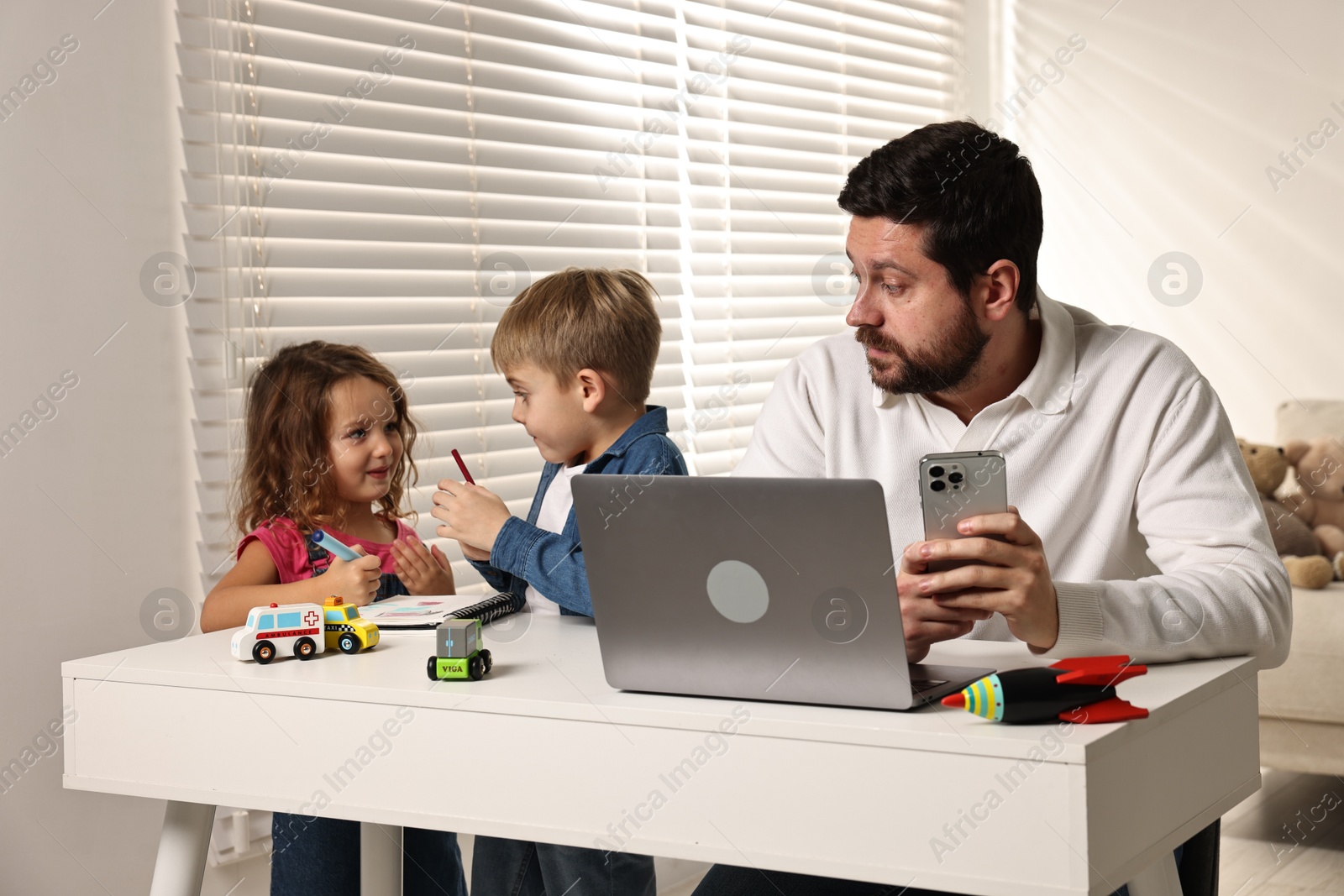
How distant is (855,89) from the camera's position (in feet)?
11.0

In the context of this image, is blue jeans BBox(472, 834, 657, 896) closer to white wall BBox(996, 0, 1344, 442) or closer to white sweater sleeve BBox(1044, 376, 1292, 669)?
white sweater sleeve BBox(1044, 376, 1292, 669)

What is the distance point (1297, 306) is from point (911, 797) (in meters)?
3.28

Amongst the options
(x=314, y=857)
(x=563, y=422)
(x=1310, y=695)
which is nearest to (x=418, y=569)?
(x=563, y=422)

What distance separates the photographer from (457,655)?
3.39 feet

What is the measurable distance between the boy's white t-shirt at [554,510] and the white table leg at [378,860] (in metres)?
0.35

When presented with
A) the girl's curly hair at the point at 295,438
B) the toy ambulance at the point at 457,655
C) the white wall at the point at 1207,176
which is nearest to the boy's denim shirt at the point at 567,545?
the toy ambulance at the point at 457,655

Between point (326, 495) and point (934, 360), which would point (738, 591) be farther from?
point (326, 495)

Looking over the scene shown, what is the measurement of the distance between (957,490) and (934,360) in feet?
1.58

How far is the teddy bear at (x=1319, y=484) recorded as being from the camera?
3.06 metres

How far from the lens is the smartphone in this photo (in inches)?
37.3

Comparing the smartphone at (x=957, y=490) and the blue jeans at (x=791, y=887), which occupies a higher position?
the smartphone at (x=957, y=490)

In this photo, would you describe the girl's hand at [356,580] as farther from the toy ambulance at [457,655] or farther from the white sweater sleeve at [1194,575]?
the white sweater sleeve at [1194,575]

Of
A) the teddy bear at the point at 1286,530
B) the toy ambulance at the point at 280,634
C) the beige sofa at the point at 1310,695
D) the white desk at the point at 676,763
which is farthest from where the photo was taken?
the teddy bear at the point at 1286,530

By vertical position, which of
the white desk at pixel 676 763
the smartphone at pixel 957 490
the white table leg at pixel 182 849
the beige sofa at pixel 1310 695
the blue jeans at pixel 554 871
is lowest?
the beige sofa at pixel 1310 695
